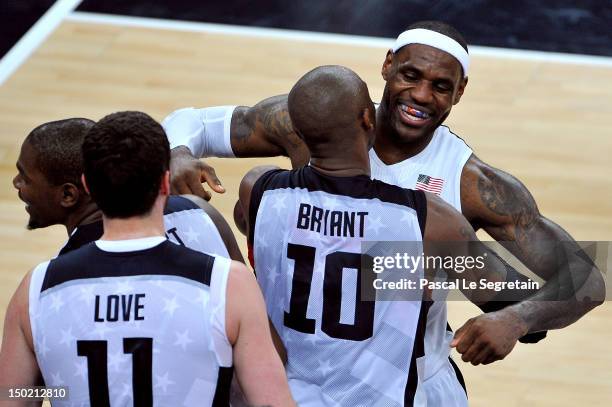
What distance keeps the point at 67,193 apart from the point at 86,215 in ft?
0.23

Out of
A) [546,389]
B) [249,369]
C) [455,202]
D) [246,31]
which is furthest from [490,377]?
[246,31]

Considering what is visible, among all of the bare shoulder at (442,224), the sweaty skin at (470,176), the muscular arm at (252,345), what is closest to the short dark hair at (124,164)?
the muscular arm at (252,345)

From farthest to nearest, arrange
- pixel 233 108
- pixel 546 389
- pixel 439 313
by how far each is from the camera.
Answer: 1. pixel 546 389
2. pixel 233 108
3. pixel 439 313

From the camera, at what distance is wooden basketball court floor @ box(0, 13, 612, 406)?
621 centimetres

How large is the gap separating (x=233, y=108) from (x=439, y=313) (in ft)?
3.48

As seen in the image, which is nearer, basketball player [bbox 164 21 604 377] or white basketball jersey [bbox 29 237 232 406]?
white basketball jersey [bbox 29 237 232 406]

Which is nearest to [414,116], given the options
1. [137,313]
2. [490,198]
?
[490,198]

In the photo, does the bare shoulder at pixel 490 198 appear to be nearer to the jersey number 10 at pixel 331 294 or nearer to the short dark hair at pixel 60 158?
the jersey number 10 at pixel 331 294

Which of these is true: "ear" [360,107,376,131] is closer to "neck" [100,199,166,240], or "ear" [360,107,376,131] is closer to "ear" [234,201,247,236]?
"neck" [100,199,166,240]

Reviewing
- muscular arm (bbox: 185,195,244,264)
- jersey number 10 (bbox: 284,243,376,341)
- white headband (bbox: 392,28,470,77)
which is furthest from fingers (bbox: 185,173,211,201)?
white headband (bbox: 392,28,470,77)

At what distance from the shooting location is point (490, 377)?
505 centimetres

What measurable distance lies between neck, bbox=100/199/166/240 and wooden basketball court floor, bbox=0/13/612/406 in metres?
3.06

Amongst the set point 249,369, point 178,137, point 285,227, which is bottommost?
point 249,369

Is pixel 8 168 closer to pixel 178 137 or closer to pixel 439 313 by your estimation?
pixel 178 137
